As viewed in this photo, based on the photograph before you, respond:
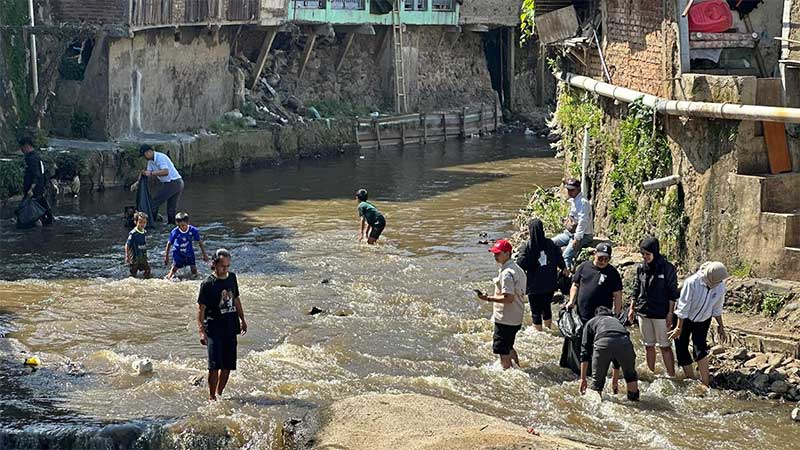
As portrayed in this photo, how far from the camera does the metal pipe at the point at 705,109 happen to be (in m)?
15.0

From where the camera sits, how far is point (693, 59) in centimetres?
1775

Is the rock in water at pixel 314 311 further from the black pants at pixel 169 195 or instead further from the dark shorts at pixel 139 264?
the black pants at pixel 169 195

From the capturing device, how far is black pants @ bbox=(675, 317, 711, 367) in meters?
13.9

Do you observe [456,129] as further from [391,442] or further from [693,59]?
[391,442]

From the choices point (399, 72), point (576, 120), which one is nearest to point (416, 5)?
point (399, 72)

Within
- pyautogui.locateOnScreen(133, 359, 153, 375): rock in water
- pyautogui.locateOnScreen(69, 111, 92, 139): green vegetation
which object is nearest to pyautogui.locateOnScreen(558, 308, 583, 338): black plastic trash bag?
pyautogui.locateOnScreen(133, 359, 153, 375): rock in water

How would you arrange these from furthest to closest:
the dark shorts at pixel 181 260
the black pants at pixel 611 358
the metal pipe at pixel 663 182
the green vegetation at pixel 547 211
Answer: the green vegetation at pixel 547 211, the dark shorts at pixel 181 260, the metal pipe at pixel 663 182, the black pants at pixel 611 358

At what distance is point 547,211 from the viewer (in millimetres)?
21406

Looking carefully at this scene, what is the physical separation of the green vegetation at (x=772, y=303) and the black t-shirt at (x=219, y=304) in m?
6.07

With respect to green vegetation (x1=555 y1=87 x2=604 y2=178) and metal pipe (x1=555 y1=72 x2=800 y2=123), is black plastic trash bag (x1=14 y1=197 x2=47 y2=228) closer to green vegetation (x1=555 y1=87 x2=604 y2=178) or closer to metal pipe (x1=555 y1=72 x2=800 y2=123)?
green vegetation (x1=555 y1=87 x2=604 y2=178)

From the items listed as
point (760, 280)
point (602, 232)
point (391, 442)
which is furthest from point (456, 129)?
point (391, 442)

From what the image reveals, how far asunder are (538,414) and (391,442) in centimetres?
250

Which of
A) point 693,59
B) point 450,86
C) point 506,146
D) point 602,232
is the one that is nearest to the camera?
point 693,59

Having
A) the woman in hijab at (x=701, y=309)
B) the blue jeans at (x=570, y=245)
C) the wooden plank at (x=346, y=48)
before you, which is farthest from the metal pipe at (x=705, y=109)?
the wooden plank at (x=346, y=48)
